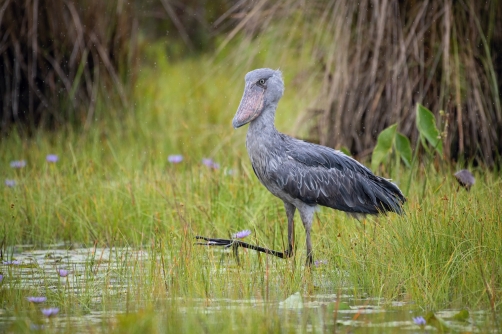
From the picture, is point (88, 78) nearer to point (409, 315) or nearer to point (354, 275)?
point (354, 275)

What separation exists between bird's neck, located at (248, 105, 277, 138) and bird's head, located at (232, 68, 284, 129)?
0.03 m

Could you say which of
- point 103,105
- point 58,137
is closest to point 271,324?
point 58,137

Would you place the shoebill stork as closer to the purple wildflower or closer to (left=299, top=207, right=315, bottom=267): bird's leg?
(left=299, top=207, right=315, bottom=267): bird's leg

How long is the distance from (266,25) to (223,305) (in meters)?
3.49

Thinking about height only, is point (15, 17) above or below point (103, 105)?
above

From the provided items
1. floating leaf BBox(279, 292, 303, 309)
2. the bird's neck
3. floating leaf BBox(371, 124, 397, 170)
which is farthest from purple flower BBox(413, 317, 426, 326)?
floating leaf BBox(371, 124, 397, 170)

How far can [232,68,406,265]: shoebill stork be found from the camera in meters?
5.11

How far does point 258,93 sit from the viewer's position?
527 centimetres

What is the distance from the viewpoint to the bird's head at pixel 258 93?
204 inches

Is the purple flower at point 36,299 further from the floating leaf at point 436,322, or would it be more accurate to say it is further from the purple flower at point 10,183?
the purple flower at point 10,183

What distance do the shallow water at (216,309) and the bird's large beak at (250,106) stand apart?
1.05 metres

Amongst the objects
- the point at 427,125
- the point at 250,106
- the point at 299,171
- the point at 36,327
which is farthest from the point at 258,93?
the point at 36,327

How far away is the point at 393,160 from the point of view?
6809 mm

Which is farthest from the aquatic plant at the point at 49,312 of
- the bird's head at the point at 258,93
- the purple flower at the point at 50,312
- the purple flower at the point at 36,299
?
the bird's head at the point at 258,93
